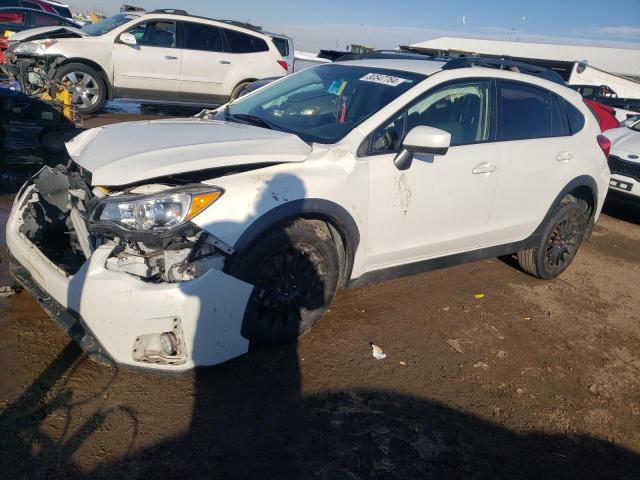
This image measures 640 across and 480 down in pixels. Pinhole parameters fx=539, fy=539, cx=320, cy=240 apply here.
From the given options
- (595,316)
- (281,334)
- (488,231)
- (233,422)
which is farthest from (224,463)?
(595,316)

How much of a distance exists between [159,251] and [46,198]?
113 centimetres

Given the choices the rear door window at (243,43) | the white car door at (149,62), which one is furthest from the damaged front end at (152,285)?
the rear door window at (243,43)

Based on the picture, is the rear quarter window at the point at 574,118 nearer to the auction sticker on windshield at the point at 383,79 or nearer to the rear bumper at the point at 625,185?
the auction sticker on windshield at the point at 383,79

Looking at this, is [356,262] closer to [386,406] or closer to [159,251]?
[386,406]

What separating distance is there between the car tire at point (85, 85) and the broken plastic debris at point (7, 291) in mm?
6785

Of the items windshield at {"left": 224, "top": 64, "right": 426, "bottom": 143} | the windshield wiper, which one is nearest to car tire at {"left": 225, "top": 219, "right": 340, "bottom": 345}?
windshield at {"left": 224, "top": 64, "right": 426, "bottom": 143}

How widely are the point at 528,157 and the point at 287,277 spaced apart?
226 centimetres

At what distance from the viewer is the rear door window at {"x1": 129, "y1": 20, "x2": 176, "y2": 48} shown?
33.4ft

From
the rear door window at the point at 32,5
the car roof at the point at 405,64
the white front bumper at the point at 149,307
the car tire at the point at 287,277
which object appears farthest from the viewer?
the rear door window at the point at 32,5

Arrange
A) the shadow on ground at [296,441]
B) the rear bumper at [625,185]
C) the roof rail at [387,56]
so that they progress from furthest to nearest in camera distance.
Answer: the rear bumper at [625,185] → the roof rail at [387,56] → the shadow on ground at [296,441]

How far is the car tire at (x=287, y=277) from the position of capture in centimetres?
290

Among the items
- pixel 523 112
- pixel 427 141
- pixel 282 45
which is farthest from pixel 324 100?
pixel 282 45

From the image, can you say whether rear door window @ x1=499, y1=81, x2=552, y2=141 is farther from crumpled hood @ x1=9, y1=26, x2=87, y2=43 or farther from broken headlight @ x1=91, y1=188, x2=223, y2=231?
crumpled hood @ x1=9, y1=26, x2=87, y2=43

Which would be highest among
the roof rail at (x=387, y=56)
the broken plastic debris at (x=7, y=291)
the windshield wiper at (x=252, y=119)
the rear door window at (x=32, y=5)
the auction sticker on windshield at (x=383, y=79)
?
the rear door window at (x=32, y=5)
